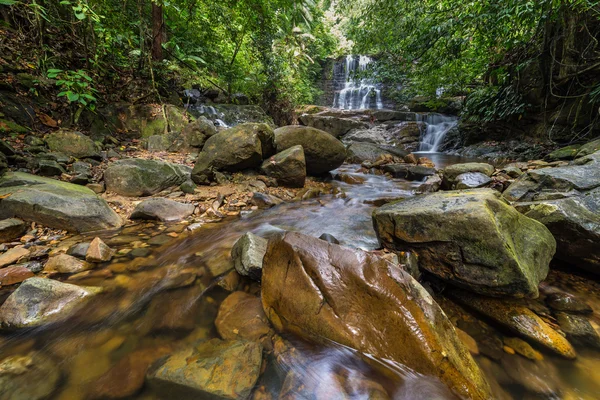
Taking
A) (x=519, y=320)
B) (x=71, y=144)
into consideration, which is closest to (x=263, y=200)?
(x=519, y=320)

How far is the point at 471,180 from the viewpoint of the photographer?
433 centimetres

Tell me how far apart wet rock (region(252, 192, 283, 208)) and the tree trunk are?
5.72 metres

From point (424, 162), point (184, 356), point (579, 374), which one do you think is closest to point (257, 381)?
point (184, 356)

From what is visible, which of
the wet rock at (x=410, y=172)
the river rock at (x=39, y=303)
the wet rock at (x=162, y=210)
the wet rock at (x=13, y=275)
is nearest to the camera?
the river rock at (x=39, y=303)

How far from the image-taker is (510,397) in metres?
1.34

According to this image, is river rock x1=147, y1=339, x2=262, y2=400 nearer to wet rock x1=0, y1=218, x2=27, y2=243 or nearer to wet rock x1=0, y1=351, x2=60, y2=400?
wet rock x1=0, y1=351, x2=60, y2=400

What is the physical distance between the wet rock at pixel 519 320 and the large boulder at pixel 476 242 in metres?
0.16

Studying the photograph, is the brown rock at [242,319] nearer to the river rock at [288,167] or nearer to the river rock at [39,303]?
the river rock at [39,303]

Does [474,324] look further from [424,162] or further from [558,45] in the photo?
[558,45]

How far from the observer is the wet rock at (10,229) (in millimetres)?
2332

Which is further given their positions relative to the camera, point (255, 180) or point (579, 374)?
point (255, 180)

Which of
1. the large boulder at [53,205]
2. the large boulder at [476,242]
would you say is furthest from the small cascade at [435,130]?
the large boulder at [53,205]

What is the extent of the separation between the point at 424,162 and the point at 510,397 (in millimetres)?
7855

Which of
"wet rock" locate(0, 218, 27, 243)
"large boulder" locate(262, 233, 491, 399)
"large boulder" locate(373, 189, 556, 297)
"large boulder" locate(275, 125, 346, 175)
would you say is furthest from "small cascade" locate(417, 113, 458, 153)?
"wet rock" locate(0, 218, 27, 243)
